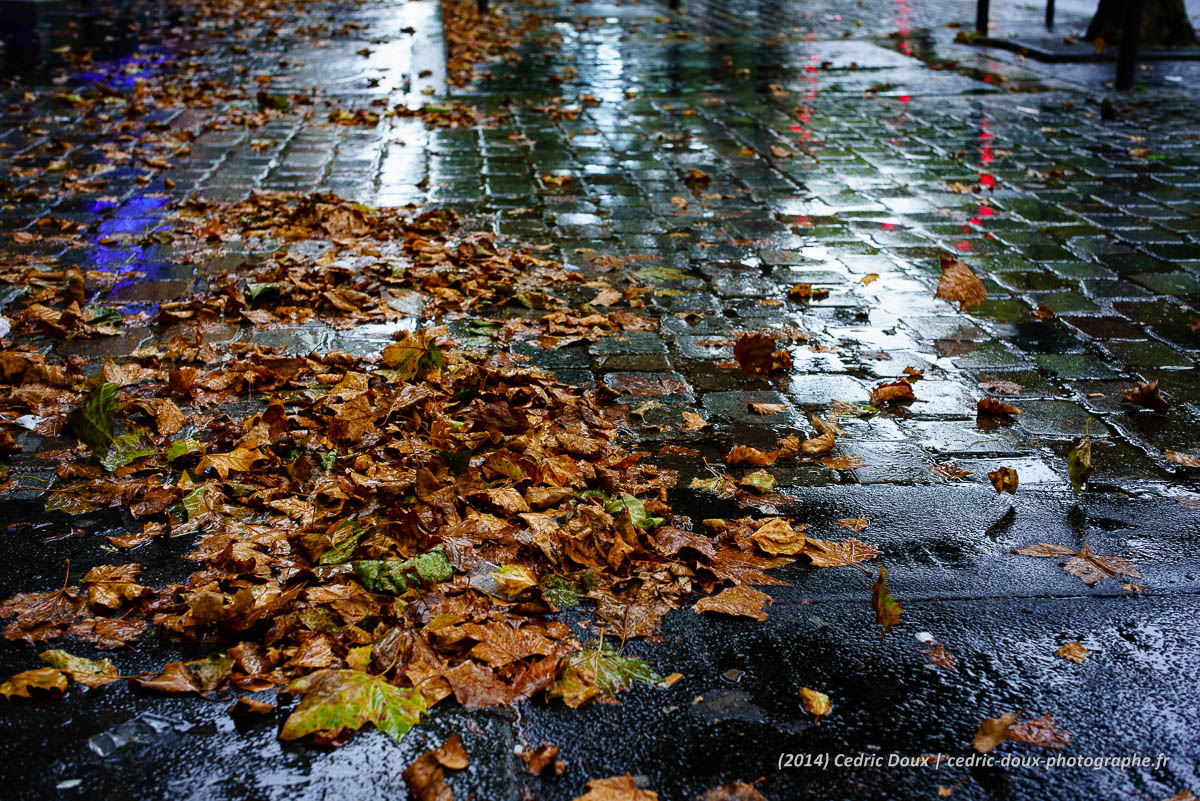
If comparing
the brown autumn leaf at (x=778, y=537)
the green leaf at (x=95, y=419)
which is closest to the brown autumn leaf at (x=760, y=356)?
the brown autumn leaf at (x=778, y=537)

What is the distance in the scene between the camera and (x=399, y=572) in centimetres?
239

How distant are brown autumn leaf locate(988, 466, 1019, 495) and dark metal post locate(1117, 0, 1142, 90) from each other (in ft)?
24.6

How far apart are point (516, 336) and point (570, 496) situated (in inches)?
54.6

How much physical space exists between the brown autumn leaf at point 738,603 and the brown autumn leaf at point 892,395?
1357 mm

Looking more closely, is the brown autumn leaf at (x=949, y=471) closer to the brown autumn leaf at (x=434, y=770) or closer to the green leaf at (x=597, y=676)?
the green leaf at (x=597, y=676)

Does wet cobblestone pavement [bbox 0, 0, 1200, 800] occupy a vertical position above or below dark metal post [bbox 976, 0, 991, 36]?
below

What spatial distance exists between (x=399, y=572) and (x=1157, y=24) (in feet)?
38.8

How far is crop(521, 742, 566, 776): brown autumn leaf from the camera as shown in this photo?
187 centimetres

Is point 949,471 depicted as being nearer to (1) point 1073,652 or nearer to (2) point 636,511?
(1) point 1073,652

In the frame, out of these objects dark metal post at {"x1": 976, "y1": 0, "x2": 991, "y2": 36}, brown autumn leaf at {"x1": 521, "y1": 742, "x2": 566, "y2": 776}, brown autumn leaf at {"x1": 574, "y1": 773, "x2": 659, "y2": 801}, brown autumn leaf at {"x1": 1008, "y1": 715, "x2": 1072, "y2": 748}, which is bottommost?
brown autumn leaf at {"x1": 1008, "y1": 715, "x2": 1072, "y2": 748}

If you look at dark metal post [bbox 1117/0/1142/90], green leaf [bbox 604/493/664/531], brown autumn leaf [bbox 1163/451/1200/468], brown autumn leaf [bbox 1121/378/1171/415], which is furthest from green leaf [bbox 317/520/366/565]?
dark metal post [bbox 1117/0/1142/90]

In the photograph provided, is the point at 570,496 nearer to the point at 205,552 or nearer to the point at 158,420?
the point at 205,552

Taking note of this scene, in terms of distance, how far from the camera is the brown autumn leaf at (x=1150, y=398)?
345 centimetres

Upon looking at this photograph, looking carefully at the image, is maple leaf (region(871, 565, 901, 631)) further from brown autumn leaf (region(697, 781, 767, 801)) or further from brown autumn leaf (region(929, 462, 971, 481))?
brown autumn leaf (region(929, 462, 971, 481))
